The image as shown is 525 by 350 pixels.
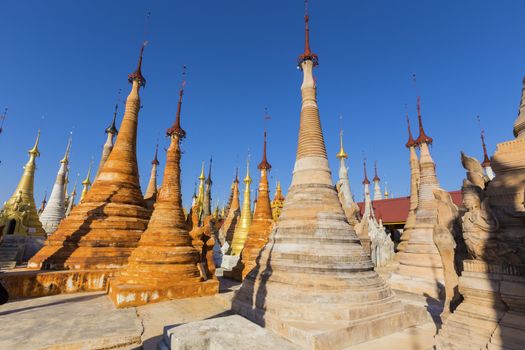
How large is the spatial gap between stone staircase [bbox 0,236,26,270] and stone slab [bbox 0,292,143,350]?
9.99 m

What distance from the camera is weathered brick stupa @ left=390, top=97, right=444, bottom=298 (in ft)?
39.8

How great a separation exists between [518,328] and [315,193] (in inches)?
218

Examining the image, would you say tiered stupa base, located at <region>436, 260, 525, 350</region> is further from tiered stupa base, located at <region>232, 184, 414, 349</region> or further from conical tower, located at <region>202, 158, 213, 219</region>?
conical tower, located at <region>202, 158, 213, 219</region>

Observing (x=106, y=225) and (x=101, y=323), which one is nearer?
(x=101, y=323)

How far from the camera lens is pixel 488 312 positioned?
15.2ft

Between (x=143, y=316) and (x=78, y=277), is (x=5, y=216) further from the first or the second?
(x=143, y=316)

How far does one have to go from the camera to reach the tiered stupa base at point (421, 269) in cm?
1193

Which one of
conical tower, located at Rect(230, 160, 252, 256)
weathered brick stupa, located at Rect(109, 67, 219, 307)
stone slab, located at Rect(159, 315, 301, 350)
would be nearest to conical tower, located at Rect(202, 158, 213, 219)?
conical tower, located at Rect(230, 160, 252, 256)

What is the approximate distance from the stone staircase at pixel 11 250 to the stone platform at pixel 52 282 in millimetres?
8142

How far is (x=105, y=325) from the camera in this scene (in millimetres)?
7207

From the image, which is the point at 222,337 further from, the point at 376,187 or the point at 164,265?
the point at 376,187

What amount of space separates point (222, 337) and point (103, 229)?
423 inches

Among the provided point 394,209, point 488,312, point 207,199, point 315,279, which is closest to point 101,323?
point 315,279

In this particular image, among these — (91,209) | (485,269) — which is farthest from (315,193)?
(91,209)
